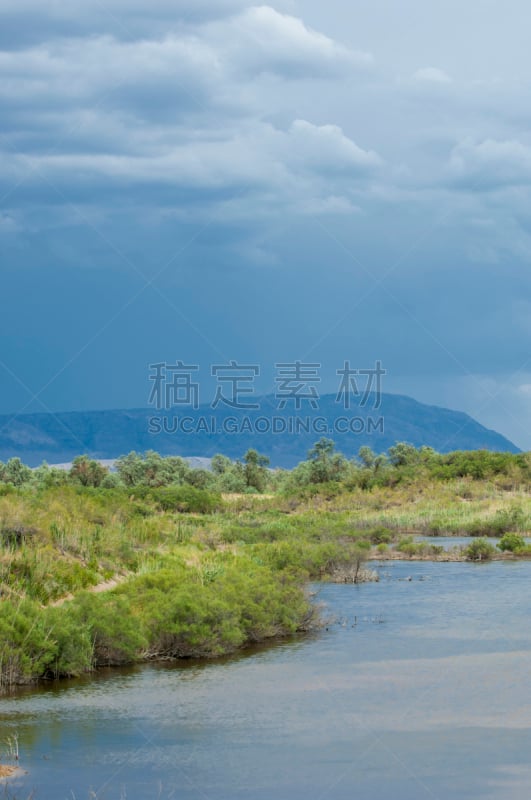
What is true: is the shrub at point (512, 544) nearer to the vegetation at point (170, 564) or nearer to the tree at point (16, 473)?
the vegetation at point (170, 564)

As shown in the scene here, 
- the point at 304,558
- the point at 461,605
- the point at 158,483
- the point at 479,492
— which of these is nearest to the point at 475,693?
the point at 461,605

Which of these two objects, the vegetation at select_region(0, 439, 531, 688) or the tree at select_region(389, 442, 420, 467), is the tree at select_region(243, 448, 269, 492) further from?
the vegetation at select_region(0, 439, 531, 688)

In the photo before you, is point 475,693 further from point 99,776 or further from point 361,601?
point 361,601

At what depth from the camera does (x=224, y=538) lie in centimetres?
3972

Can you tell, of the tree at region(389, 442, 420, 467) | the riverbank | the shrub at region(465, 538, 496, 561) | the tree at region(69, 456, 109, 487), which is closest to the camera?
the riverbank

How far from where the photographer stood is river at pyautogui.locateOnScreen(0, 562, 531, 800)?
47.4 ft

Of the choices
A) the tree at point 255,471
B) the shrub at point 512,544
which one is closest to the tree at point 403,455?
the tree at point 255,471

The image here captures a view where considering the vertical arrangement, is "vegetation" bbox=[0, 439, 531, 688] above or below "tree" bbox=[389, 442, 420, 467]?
below

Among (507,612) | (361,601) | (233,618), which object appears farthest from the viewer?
(361,601)

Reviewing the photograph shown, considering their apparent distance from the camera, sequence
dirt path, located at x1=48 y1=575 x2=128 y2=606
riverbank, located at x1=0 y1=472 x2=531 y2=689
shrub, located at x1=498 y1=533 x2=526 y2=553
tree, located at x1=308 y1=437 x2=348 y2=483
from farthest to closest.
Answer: tree, located at x1=308 y1=437 x2=348 y2=483 < shrub, located at x1=498 y1=533 x2=526 y2=553 < dirt path, located at x1=48 y1=575 x2=128 y2=606 < riverbank, located at x1=0 y1=472 x2=531 y2=689

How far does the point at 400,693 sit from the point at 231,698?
10.0ft

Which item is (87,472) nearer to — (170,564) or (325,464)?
(325,464)

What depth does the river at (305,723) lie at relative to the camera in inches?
568

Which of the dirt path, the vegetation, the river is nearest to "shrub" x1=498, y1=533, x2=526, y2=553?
the vegetation
